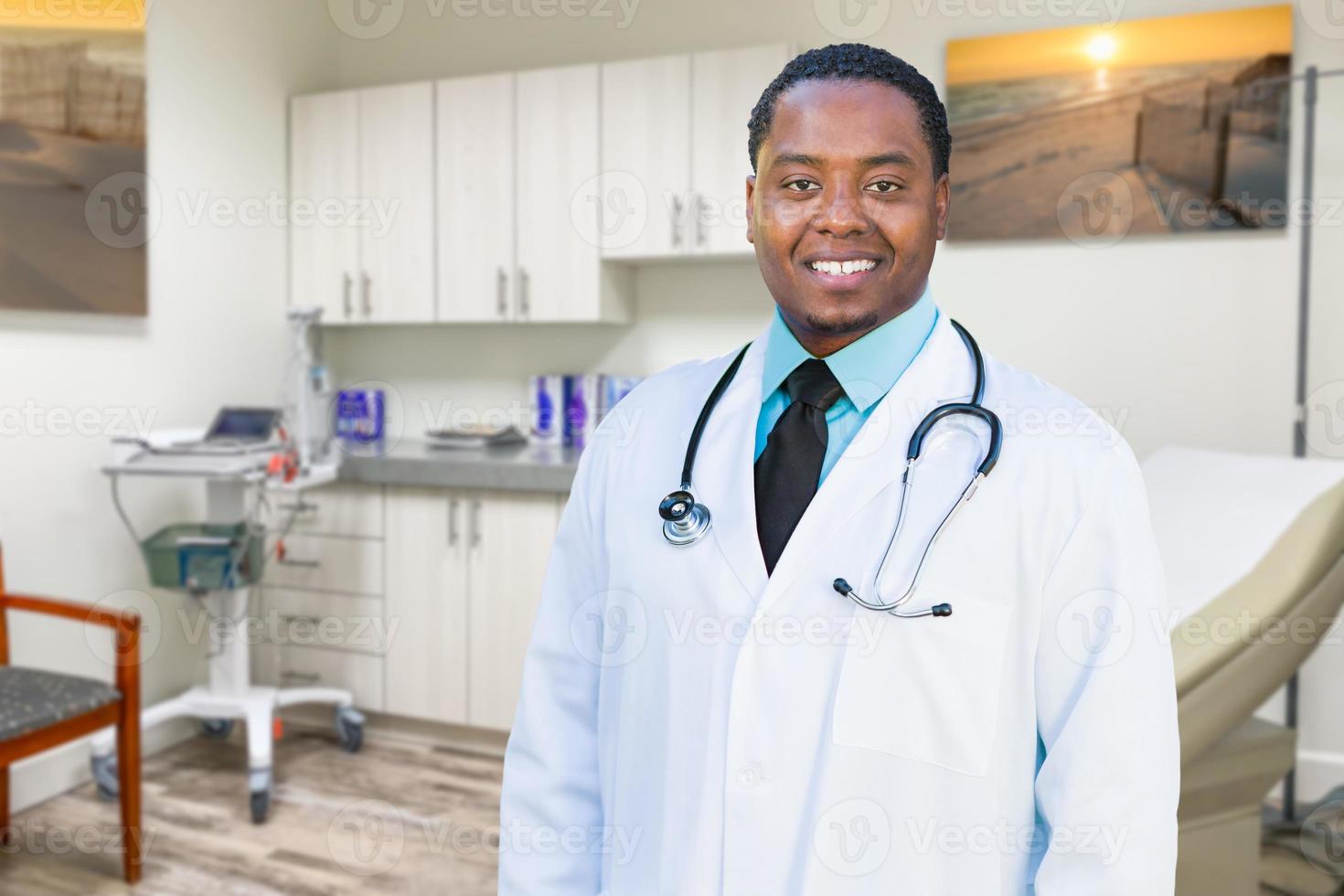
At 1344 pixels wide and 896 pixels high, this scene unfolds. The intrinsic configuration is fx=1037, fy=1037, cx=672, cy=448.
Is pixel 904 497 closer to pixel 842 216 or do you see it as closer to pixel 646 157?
pixel 842 216

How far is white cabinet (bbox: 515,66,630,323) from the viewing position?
3.44 m

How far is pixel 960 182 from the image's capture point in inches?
127

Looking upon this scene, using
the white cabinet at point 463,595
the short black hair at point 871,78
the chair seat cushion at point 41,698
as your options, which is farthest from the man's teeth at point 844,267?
the white cabinet at point 463,595

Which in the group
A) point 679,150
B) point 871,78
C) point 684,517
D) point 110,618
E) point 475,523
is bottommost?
point 110,618

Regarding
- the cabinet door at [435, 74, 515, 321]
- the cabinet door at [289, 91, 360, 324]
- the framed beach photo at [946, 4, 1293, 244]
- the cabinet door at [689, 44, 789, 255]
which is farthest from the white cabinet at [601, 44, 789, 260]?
the cabinet door at [289, 91, 360, 324]

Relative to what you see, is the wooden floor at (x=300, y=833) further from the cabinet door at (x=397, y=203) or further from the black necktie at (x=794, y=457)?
the black necktie at (x=794, y=457)

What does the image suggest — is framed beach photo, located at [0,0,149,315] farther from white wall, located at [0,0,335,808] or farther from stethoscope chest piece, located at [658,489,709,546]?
stethoscope chest piece, located at [658,489,709,546]

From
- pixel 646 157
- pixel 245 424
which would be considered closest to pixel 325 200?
pixel 245 424

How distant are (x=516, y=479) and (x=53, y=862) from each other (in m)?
1.54

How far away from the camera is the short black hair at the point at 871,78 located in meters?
0.88

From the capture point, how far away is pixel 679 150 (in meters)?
3.32

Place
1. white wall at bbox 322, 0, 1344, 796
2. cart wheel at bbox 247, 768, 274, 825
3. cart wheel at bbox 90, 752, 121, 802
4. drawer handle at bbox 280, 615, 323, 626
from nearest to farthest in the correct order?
cart wheel at bbox 247, 768, 274, 825 → cart wheel at bbox 90, 752, 121, 802 → white wall at bbox 322, 0, 1344, 796 → drawer handle at bbox 280, 615, 323, 626

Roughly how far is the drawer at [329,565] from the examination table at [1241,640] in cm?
245

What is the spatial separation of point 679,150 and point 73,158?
69.2 inches
